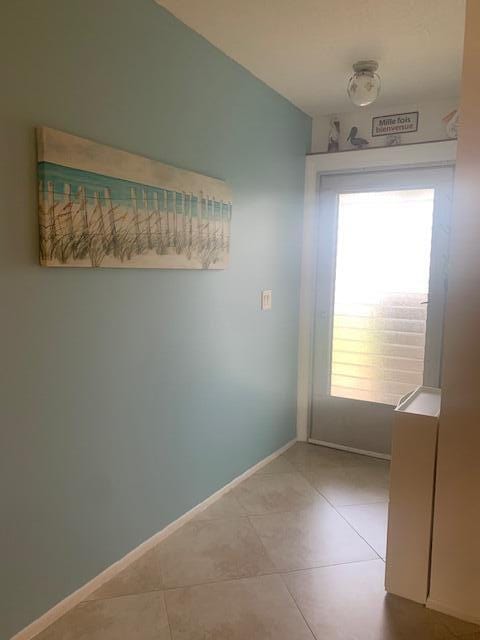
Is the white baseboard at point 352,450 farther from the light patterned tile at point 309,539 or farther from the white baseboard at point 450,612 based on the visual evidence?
the white baseboard at point 450,612

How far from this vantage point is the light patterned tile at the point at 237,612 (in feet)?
6.07

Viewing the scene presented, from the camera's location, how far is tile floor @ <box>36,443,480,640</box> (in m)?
1.87

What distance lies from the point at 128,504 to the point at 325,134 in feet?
9.04

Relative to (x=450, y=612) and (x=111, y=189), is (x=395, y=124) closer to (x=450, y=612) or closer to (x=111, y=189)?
(x=111, y=189)

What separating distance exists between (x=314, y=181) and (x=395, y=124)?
638 millimetres

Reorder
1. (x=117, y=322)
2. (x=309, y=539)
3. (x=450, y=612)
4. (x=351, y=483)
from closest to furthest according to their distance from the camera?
(x=450, y=612) → (x=117, y=322) → (x=309, y=539) → (x=351, y=483)

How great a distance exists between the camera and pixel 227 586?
211 centimetres

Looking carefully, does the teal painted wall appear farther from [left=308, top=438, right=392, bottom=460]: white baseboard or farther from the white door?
[left=308, top=438, right=392, bottom=460]: white baseboard

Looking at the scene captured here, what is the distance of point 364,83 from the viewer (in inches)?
105

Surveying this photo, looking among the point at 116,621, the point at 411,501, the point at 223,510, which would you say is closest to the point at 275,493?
the point at 223,510

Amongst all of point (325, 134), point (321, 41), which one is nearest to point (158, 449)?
point (321, 41)

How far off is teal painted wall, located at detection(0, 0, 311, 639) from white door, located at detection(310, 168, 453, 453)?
659 mm

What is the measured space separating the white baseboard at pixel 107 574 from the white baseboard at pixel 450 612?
1204mm

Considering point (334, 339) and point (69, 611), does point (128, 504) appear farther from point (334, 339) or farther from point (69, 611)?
point (334, 339)
